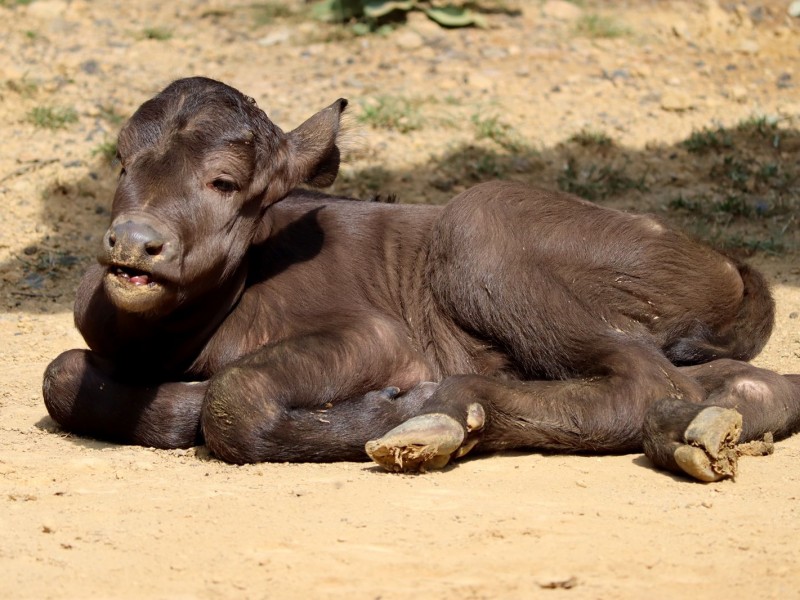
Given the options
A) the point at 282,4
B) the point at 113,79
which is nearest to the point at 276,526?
the point at 113,79

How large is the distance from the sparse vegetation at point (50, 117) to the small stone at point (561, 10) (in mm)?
5892

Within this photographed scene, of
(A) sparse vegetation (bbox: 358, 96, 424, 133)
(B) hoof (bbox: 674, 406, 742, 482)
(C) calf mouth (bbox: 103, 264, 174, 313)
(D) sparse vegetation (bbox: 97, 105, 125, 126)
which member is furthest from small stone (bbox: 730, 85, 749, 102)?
(C) calf mouth (bbox: 103, 264, 174, 313)

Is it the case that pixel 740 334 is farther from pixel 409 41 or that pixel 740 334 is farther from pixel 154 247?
pixel 409 41

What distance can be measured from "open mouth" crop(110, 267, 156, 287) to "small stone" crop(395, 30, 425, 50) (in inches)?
320

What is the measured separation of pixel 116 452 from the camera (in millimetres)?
5992

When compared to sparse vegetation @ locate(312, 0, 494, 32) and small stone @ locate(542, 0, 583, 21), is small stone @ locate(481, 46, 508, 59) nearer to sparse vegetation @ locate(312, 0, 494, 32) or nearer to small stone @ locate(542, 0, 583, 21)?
sparse vegetation @ locate(312, 0, 494, 32)

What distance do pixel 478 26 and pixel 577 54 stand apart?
1278mm

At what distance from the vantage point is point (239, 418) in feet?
18.7

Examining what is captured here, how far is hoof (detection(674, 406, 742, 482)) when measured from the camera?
525cm

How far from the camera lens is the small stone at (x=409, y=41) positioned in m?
13.1

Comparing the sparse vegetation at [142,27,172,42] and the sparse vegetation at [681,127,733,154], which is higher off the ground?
the sparse vegetation at [142,27,172,42]

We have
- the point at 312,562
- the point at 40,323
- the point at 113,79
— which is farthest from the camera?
the point at 113,79

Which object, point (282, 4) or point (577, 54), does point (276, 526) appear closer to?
point (577, 54)

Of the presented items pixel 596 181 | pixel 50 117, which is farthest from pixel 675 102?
pixel 50 117
